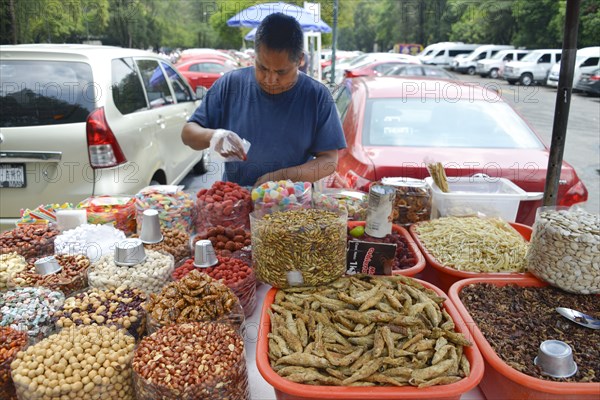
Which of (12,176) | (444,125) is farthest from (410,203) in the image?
(12,176)

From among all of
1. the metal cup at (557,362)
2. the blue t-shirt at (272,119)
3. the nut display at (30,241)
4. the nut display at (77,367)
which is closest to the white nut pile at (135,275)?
the nut display at (77,367)

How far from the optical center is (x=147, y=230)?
1.83 metres

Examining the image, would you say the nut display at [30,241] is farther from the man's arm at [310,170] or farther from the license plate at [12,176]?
the license plate at [12,176]

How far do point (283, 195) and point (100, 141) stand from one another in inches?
86.3

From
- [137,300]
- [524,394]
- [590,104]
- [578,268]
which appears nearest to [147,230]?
[137,300]

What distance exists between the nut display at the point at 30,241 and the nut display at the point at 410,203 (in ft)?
5.22

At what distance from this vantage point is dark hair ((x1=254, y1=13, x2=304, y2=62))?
6.81 ft

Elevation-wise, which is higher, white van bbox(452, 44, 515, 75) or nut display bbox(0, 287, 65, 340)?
white van bbox(452, 44, 515, 75)

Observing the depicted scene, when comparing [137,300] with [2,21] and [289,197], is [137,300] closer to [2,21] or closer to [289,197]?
[289,197]

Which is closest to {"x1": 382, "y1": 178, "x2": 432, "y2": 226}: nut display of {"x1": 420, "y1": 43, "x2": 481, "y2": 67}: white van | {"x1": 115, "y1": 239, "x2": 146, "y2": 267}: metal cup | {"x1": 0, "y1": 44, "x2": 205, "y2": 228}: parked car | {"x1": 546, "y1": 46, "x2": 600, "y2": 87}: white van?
{"x1": 115, "y1": 239, "x2": 146, "y2": 267}: metal cup

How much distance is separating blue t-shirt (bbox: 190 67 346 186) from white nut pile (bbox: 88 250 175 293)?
0.97 m

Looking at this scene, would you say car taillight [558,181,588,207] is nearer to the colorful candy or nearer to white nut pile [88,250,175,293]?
the colorful candy

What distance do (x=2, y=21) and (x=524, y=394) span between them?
901 centimetres

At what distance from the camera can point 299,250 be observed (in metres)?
1.42
